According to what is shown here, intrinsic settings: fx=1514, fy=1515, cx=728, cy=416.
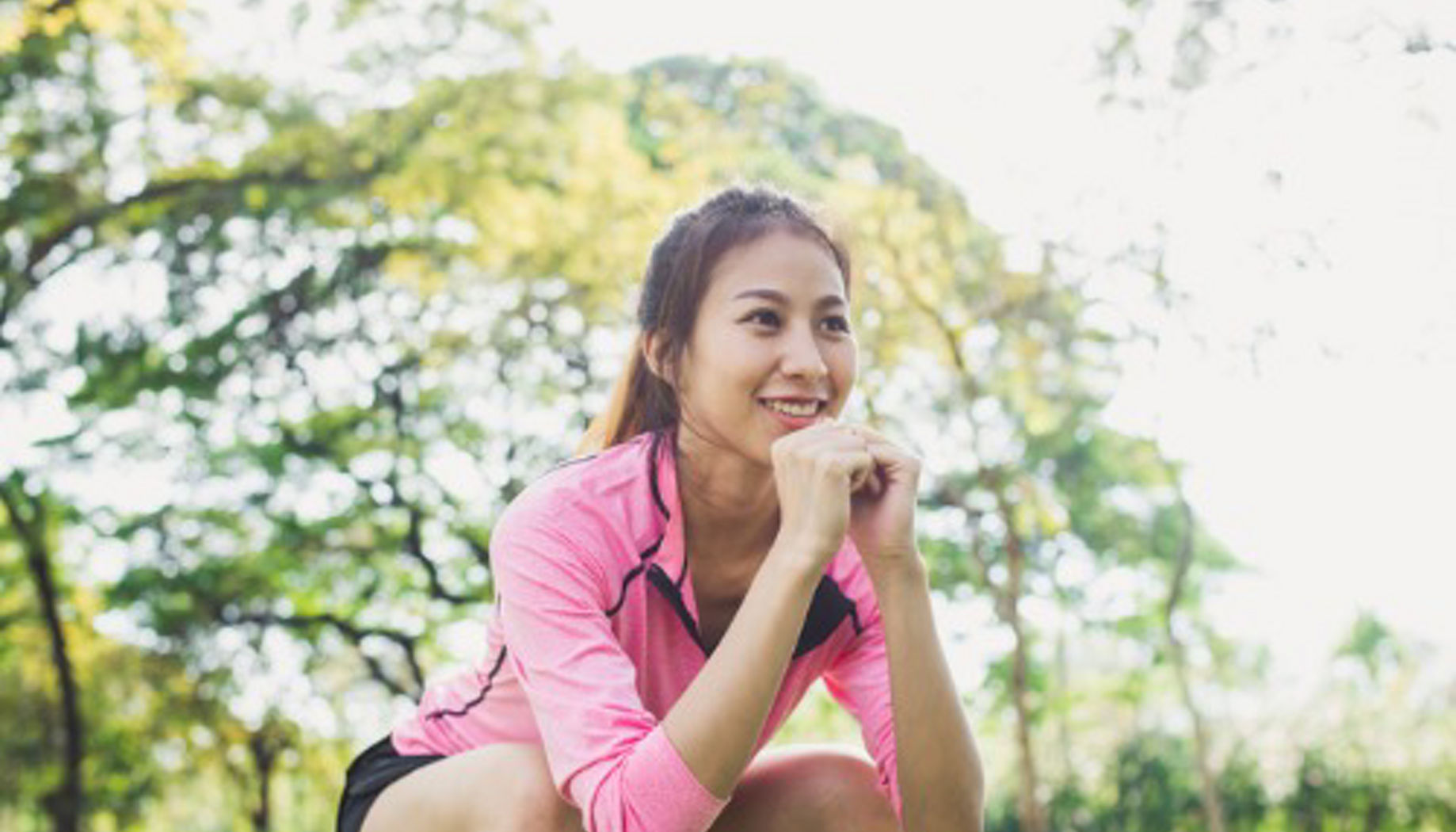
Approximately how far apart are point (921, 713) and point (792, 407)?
47 cm

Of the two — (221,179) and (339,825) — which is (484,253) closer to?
(221,179)

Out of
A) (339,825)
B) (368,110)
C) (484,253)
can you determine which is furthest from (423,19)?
(339,825)

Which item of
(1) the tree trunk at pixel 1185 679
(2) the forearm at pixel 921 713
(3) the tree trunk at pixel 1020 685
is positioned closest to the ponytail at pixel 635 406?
(2) the forearm at pixel 921 713

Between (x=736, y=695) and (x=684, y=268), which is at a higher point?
(x=684, y=268)

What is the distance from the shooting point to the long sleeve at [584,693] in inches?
70.8

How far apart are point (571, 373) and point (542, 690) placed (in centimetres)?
928

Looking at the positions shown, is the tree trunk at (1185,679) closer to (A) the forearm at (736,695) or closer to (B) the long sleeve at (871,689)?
(B) the long sleeve at (871,689)

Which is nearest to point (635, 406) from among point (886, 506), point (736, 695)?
point (886, 506)

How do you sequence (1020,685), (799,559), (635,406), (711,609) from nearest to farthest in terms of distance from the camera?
(799,559) < (711,609) < (635,406) < (1020,685)

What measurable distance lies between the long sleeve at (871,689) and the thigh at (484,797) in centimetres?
50

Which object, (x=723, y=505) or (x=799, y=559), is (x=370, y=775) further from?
(x=799, y=559)

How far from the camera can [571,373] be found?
1116 centimetres

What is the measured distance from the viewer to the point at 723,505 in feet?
7.58

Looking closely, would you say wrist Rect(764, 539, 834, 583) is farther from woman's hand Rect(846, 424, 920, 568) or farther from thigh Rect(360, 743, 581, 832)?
thigh Rect(360, 743, 581, 832)
